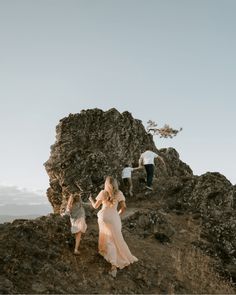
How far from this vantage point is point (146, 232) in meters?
19.7

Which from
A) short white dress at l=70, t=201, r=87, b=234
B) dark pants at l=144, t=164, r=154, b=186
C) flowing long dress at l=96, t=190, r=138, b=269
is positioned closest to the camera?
flowing long dress at l=96, t=190, r=138, b=269

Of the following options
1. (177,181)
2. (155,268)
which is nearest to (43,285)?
(155,268)

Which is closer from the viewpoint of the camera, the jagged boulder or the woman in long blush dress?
the woman in long blush dress

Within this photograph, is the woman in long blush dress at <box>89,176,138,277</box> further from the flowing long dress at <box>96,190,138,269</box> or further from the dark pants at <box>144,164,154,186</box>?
the dark pants at <box>144,164,154,186</box>

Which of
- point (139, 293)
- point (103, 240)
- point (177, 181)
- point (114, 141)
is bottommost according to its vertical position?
point (139, 293)

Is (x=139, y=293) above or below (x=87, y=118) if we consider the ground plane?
below

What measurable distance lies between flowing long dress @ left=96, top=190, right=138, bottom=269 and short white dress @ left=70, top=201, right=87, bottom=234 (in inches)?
34.5

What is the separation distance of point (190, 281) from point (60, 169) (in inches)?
559

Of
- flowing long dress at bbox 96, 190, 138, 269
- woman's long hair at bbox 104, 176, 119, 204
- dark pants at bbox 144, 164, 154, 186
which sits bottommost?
flowing long dress at bbox 96, 190, 138, 269

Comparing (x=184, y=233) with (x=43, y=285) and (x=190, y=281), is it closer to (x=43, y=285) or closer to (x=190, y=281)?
(x=190, y=281)

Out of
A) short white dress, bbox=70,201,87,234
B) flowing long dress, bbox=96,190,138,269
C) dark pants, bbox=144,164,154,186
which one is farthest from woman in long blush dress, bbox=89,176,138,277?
dark pants, bbox=144,164,154,186

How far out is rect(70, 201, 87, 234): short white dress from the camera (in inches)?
601

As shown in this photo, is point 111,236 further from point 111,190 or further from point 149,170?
point 149,170

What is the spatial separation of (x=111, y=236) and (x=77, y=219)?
1.62 m
